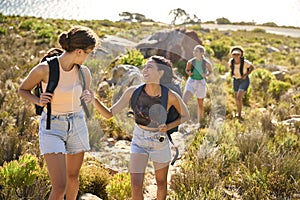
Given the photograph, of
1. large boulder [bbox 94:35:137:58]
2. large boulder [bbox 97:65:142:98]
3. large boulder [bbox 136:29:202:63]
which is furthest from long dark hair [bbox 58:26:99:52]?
large boulder [bbox 136:29:202:63]

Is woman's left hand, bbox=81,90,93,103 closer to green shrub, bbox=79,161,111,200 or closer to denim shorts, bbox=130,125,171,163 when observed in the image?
denim shorts, bbox=130,125,171,163

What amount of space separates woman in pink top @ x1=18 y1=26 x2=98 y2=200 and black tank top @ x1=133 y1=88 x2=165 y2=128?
0.48m

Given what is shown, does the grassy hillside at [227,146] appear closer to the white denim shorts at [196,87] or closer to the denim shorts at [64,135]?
the white denim shorts at [196,87]

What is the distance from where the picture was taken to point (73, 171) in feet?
11.1

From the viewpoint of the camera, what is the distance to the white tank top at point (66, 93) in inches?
122

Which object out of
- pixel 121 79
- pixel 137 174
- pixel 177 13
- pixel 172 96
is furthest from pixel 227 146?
pixel 177 13

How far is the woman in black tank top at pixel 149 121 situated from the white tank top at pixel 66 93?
29 cm

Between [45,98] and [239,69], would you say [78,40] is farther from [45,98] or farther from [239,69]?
[239,69]

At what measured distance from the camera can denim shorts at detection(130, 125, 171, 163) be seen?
137 inches

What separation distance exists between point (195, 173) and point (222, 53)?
16730 millimetres

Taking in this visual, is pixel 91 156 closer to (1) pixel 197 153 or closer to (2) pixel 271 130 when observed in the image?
(1) pixel 197 153

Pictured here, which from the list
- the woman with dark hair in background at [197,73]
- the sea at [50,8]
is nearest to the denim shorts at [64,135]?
the woman with dark hair in background at [197,73]

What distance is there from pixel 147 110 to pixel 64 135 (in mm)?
767

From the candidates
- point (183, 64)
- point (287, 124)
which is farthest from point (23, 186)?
point (183, 64)
